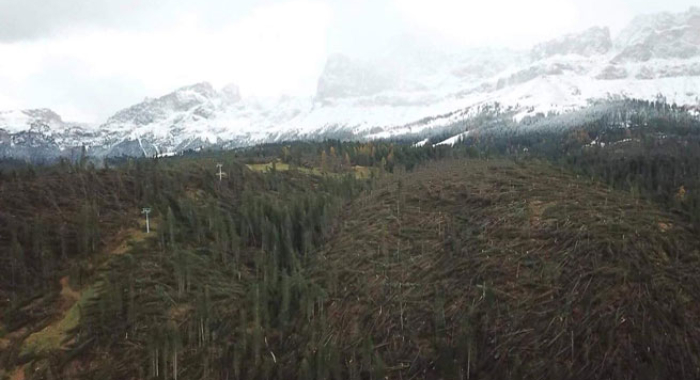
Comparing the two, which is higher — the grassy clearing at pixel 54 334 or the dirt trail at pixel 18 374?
the grassy clearing at pixel 54 334

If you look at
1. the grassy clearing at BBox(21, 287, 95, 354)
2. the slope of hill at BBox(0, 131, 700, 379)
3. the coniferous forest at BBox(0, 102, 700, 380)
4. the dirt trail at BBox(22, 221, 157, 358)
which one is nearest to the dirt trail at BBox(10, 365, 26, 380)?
the coniferous forest at BBox(0, 102, 700, 380)

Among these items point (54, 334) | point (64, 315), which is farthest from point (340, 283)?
point (54, 334)

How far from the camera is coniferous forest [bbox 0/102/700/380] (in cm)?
7825

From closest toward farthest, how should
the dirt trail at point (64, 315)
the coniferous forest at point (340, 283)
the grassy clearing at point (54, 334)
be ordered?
the coniferous forest at point (340, 283), the grassy clearing at point (54, 334), the dirt trail at point (64, 315)

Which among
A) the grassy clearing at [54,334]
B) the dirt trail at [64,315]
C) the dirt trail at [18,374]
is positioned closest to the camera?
the dirt trail at [18,374]

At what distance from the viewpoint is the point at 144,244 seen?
110438 millimetres

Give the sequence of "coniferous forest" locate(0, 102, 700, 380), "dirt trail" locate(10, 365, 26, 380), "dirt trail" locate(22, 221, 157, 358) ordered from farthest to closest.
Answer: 1. "dirt trail" locate(22, 221, 157, 358)
2. "coniferous forest" locate(0, 102, 700, 380)
3. "dirt trail" locate(10, 365, 26, 380)

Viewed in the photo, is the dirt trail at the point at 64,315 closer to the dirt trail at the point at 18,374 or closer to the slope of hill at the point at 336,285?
the slope of hill at the point at 336,285

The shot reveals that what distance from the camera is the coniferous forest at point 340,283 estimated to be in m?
78.2

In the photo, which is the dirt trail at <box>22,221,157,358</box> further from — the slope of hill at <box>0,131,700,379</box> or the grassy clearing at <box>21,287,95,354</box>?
the slope of hill at <box>0,131,700,379</box>

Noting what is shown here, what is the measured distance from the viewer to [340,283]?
10806 cm

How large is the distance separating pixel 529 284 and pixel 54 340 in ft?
257

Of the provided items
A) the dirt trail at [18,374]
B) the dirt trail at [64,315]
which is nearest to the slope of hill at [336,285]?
the dirt trail at [64,315]

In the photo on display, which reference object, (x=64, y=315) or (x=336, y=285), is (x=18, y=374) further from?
(x=336, y=285)
